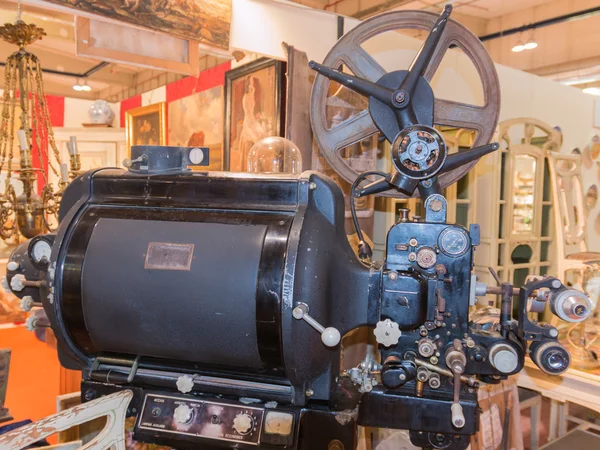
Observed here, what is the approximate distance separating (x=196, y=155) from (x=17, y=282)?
26.7 inches

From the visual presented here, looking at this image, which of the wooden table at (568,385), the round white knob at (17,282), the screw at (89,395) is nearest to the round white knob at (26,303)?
the round white knob at (17,282)

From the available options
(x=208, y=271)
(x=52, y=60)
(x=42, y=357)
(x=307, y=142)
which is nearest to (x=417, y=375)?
(x=208, y=271)

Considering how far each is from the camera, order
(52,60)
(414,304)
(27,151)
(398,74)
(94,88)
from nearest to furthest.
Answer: (414,304) → (398,74) → (27,151) → (52,60) → (94,88)

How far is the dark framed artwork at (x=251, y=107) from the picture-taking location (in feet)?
11.5

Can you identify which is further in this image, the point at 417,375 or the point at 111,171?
the point at 111,171

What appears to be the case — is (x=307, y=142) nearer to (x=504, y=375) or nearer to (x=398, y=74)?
(x=398, y=74)

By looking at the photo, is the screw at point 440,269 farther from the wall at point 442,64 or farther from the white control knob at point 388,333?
the wall at point 442,64

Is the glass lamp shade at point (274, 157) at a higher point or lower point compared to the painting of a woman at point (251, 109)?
lower

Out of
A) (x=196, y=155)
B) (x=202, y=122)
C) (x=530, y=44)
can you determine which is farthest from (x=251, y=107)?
(x=530, y=44)

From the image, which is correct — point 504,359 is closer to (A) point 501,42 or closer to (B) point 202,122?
(B) point 202,122

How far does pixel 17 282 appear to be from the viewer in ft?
4.84

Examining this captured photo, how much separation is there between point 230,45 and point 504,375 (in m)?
2.33

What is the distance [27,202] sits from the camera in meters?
2.46

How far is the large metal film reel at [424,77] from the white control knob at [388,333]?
17.8 inches
